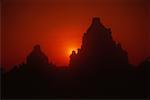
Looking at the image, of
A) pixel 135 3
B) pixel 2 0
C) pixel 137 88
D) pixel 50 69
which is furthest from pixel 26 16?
pixel 137 88

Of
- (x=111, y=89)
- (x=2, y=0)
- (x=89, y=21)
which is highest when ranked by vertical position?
A: (x=2, y=0)

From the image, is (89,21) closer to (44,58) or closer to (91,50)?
(91,50)

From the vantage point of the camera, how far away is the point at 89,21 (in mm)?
3039

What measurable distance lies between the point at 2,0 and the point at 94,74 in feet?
3.37

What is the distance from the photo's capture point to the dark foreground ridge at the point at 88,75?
2998 mm

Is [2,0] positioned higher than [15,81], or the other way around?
[2,0]

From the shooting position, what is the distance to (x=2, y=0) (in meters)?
3.04

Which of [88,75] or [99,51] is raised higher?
[99,51]

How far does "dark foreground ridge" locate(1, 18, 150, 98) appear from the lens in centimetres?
300

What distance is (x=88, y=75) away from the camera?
301cm

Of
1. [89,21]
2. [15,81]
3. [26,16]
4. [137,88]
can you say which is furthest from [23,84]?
[137,88]

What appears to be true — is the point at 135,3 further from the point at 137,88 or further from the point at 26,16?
the point at 26,16

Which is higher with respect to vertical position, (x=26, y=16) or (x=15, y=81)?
(x=26, y=16)

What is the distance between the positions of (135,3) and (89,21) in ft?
1.43
